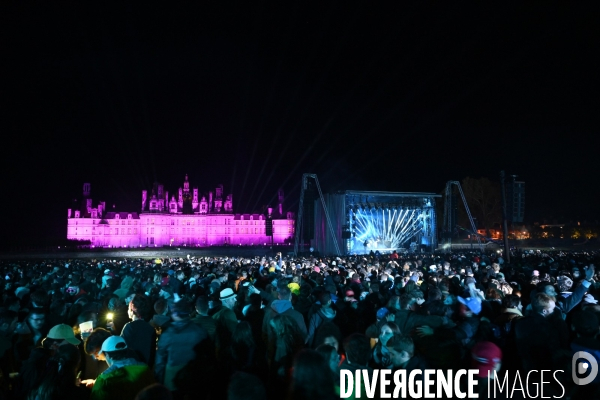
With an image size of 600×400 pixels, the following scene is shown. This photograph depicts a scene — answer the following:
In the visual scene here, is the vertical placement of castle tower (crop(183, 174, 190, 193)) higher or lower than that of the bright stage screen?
higher

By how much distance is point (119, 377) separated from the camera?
11.2 ft

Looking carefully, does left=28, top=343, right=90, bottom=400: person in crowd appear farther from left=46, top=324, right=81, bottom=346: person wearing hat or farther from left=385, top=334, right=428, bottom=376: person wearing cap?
left=385, top=334, right=428, bottom=376: person wearing cap

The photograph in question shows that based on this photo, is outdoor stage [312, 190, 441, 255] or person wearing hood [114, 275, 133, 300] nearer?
person wearing hood [114, 275, 133, 300]

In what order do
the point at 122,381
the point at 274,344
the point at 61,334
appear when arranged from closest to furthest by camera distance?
the point at 122,381, the point at 61,334, the point at 274,344

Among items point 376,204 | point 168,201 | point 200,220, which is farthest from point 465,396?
point 168,201

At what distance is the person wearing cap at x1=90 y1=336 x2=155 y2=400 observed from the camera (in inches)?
131

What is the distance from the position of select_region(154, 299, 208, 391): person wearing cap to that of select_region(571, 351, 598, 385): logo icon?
10.6 feet

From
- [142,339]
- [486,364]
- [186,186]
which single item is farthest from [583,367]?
[186,186]

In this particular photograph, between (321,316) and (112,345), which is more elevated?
(112,345)

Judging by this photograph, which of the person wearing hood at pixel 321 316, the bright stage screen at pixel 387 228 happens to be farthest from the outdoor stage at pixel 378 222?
the person wearing hood at pixel 321 316

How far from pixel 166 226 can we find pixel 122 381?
99141mm

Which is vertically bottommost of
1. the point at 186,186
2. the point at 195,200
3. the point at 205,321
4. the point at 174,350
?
the point at 174,350

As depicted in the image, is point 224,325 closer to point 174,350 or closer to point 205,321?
point 205,321

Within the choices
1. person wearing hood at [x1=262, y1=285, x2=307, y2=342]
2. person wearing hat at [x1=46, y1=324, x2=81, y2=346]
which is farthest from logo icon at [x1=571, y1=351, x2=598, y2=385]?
person wearing hat at [x1=46, y1=324, x2=81, y2=346]
